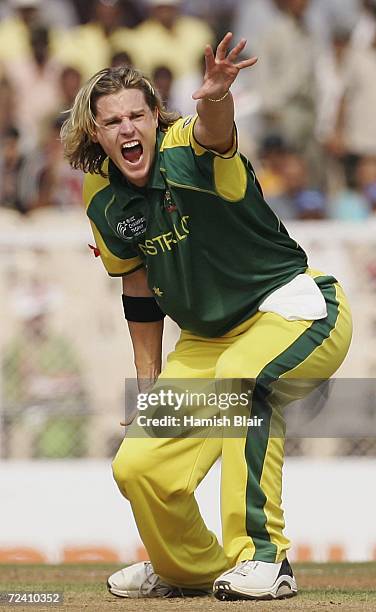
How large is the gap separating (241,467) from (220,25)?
289 inches

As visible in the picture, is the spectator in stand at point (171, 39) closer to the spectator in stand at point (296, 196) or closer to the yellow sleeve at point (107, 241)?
the spectator in stand at point (296, 196)

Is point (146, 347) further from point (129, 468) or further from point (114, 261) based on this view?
point (129, 468)

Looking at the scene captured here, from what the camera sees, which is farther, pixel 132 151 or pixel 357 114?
pixel 357 114

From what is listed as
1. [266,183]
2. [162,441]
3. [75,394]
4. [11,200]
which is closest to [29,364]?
[75,394]

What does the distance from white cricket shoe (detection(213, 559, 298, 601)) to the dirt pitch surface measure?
4cm

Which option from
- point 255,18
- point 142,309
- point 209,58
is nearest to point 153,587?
point 142,309

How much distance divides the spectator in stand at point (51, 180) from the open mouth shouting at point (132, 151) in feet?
19.5

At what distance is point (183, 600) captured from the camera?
5.02m

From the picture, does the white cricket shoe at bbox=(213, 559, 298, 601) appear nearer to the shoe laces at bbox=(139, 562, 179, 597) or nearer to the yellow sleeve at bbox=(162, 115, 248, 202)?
the shoe laces at bbox=(139, 562, 179, 597)

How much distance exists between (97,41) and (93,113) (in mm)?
6473

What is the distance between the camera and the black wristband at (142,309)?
546cm

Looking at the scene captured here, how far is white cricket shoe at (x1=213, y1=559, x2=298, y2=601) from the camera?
466 centimetres

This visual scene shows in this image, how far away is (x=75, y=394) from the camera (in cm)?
885

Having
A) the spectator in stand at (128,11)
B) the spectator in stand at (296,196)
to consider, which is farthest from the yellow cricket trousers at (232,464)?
the spectator in stand at (128,11)
